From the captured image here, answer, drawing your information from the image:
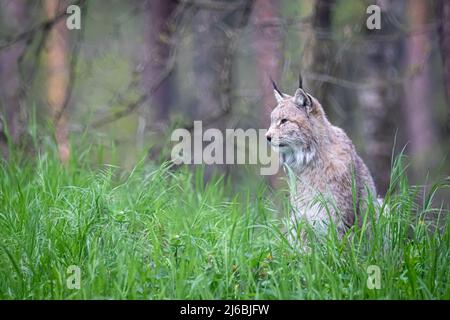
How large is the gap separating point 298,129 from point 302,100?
0.97 feet

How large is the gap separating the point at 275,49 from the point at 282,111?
3561 millimetres

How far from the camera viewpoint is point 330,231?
17.4ft

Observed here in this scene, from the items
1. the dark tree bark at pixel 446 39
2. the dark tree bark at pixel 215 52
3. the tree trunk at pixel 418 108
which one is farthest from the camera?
the tree trunk at pixel 418 108

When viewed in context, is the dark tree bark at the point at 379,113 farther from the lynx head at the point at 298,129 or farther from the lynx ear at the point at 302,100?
the lynx ear at the point at 302,100

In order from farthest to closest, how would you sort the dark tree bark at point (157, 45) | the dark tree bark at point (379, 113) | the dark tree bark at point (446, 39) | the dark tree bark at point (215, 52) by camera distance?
the dark tree bark at point (379, 113), the dark tree bark at point (157, 45), the dark tree bark at point (215, 52), the dark tree bark at point (446, 39)

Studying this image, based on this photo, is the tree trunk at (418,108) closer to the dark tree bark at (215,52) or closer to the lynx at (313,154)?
the dark tree bark at (215,52)

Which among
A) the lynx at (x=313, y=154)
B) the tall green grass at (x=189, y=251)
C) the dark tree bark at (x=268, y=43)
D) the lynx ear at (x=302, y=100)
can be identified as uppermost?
the dark tree bark at (x=268, y=43)

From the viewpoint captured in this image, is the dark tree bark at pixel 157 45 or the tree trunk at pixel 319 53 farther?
the dark tree bark at pixel 157 45

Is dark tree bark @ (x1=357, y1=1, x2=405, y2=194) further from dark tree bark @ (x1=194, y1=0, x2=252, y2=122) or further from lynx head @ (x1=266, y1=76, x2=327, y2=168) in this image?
lynx head @ (x1=266, y1=76, x2=327, y2=168)

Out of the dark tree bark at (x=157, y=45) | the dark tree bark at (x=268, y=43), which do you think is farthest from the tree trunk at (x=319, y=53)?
→ the dark tree bark at (x=157, y=45)

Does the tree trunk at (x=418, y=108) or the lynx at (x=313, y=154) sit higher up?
the tree trunk at (x=418, y=108)

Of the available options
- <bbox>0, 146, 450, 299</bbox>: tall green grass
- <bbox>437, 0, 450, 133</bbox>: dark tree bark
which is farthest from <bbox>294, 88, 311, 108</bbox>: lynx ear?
<bbox>437, 0, 450, 133</bbox>: dark tree bark

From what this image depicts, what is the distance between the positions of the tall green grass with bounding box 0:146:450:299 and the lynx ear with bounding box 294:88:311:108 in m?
1.12

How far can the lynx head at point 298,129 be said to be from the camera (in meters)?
6.59
